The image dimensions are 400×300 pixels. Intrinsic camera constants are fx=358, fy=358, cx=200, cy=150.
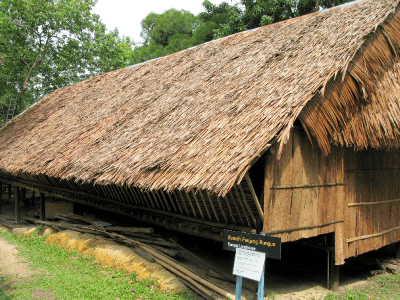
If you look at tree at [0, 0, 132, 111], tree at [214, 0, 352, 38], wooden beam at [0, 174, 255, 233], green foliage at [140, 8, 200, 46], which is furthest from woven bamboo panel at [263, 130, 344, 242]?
green foliage at [140, 8, 200, 46]

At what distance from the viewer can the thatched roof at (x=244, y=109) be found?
5.49 m

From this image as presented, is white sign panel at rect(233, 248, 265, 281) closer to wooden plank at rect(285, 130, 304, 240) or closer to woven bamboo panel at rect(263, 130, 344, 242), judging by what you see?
woven bamboo panel at rect(263, 130, 344, 242)

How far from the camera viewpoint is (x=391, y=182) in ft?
25.5

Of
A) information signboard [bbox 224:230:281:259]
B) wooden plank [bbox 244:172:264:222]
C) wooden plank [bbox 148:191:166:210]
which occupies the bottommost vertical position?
information signboard [bbox 224:230:281:259]

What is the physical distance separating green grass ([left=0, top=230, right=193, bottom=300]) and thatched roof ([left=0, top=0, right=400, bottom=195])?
1.79m

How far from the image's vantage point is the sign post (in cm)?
460

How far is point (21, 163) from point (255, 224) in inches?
283

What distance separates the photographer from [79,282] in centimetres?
641

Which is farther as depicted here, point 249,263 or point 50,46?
point 50,46

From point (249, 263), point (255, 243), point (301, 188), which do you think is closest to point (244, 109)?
point (301, 188)

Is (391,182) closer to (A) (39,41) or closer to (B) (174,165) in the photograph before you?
(B) (174,165)

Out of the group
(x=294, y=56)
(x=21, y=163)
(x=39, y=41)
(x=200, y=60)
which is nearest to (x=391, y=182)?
(x=294, y=56)

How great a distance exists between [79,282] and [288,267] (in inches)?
182

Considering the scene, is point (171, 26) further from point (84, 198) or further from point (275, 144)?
point (275, 144)
